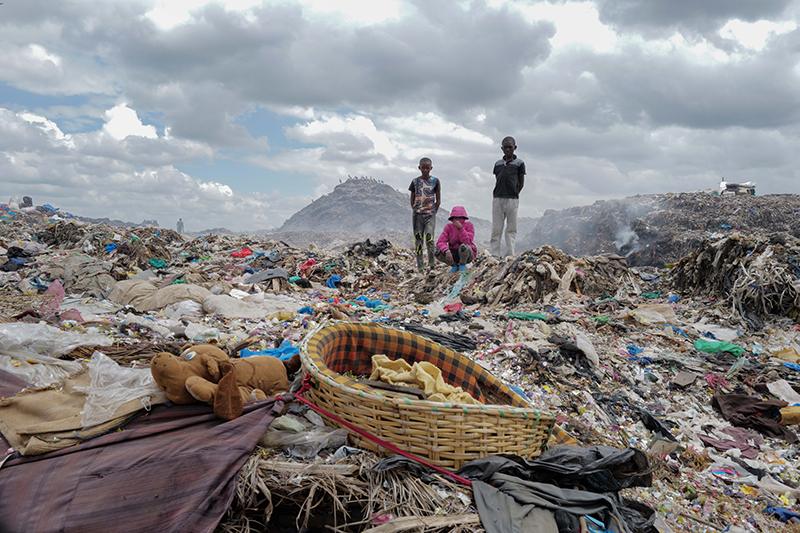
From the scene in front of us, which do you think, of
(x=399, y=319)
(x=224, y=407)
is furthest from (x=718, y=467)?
(x=399, y=319)

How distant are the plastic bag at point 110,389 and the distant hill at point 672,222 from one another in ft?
45.0

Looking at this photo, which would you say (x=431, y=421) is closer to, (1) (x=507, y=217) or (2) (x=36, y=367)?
(2) (x=36, y=367)

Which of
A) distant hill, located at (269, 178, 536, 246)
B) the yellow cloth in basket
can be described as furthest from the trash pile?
distant hill, located at (269, 178, 536, 246)

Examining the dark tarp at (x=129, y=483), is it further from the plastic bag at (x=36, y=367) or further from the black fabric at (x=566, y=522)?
the black fabric at (x=566, y=522)

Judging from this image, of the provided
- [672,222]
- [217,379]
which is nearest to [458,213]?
[217,379]

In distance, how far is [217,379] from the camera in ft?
6.85

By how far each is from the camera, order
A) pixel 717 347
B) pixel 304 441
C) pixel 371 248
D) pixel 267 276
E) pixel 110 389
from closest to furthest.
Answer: pixel 304 441 < pixel 110 389 < pixel 717 347 < pixel 267 276 < pixel 371 248

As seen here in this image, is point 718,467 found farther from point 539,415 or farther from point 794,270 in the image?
point 794,270

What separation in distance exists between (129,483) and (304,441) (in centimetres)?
68

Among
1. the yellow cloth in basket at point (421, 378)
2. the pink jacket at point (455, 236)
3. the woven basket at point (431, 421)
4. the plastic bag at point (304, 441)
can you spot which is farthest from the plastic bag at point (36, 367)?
the pink jacket at point (455, 236)

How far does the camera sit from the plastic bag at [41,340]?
263cm

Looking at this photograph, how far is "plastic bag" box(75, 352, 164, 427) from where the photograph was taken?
188 cm

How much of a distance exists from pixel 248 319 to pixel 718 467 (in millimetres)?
5102

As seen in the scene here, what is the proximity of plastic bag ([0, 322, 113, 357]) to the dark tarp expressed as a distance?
1.34m
